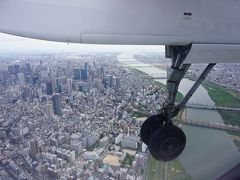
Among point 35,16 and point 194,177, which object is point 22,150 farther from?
point 35,16

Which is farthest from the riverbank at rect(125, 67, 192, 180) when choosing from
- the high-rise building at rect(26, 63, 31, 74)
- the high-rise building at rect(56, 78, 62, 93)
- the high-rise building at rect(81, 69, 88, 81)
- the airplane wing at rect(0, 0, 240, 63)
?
the high-rise building at rect(26, 63, 31, 74)

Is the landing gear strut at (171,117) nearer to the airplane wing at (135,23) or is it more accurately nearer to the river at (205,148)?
the airplane wing at (135,23)

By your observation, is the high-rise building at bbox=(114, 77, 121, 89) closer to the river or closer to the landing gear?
the river

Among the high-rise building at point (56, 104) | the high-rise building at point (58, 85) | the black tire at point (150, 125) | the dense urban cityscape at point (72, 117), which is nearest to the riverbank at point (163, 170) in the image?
the dense urban cityscape at point (72, 117)

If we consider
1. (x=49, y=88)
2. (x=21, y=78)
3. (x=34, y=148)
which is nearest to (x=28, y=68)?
(x=21, y=78)

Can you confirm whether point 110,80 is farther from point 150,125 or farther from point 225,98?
point 150,125

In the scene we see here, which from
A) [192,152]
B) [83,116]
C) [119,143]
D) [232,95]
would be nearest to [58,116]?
[83,116]
